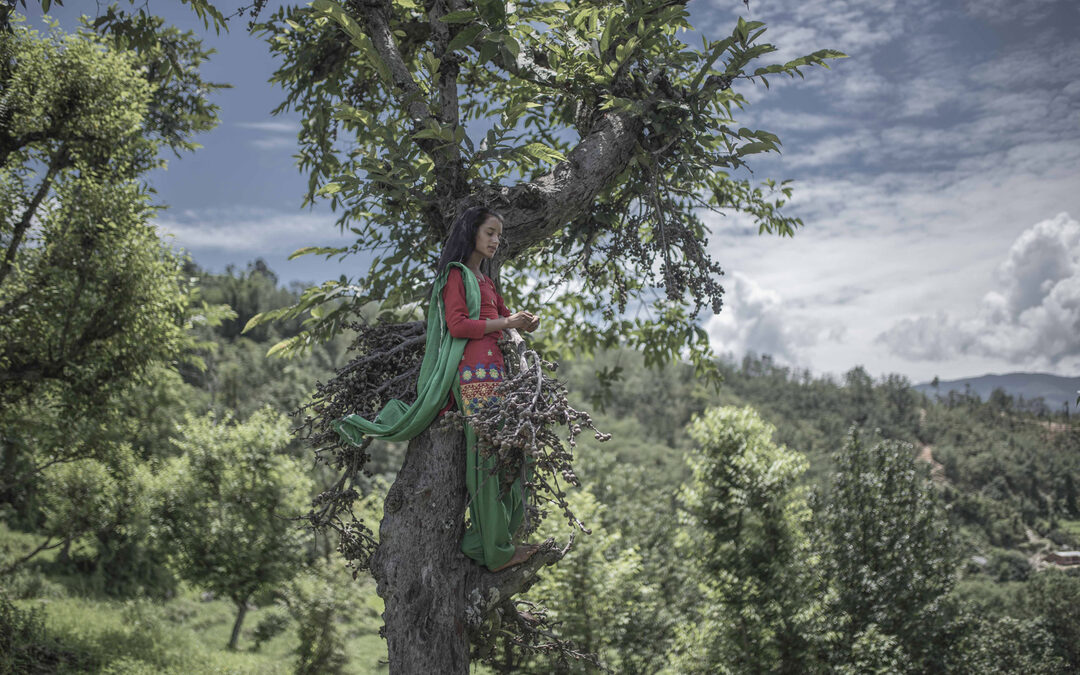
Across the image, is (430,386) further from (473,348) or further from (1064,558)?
(1064,558)

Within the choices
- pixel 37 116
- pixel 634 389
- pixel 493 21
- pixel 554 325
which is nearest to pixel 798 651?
pixel 554 325

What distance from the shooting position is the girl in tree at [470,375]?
10.7ft

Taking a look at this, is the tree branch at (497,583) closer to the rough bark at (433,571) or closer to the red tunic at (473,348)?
the rough bark at (433,571)

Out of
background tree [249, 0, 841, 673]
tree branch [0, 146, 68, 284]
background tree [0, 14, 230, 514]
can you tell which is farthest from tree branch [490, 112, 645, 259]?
tree branch [0, 146, 68, 284]

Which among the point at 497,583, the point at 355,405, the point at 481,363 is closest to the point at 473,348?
the point at 481,363

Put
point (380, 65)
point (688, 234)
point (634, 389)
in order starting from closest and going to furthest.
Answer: point (380, 65) < point (688, 234) < point (634, 389)

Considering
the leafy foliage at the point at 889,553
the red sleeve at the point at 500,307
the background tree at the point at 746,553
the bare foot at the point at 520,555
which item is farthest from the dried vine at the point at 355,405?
the leafy foliage at the point at 889,553

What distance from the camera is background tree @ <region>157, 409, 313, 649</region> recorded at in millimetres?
19609

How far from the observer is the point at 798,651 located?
1572 cm

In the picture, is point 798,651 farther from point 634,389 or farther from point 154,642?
point 634,389

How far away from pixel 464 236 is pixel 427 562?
5.85 ft

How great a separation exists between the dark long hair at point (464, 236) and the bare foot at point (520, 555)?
1605 mm

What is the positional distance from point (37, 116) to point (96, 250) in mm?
2136

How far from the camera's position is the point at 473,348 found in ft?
11.6
